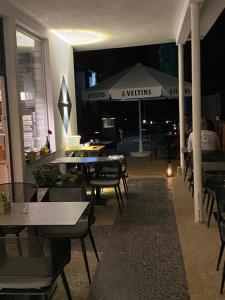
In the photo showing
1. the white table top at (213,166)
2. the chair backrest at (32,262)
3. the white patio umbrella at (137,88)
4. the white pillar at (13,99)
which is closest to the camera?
the chair backrest at (32,262)

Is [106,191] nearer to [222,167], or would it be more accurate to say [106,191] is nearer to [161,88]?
[222,167]

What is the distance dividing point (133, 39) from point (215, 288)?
614 cm

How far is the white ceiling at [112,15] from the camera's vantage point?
5.26 m

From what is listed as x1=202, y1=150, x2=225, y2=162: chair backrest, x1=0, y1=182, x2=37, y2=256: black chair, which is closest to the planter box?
x1=0, y1=182, x2=37, y2=256: black chair

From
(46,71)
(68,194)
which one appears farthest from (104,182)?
(46,71)

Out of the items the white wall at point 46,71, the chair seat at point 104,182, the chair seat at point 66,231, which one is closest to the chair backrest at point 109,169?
the chair seat at point 104,182

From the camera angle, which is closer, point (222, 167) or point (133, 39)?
point (222, 167)

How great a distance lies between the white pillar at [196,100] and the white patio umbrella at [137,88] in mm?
3718

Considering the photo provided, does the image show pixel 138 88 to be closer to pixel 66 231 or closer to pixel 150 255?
pixel 150 255

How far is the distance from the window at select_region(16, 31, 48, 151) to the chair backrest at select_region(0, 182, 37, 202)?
6.72 ft

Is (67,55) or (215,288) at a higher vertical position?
(67,55)

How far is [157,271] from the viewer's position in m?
3.38

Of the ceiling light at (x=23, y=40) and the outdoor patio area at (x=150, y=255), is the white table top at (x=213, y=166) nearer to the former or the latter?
the outdoor patio area at (x=150, y=255)

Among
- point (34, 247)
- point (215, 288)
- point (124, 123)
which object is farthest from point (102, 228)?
point (124, 123)
